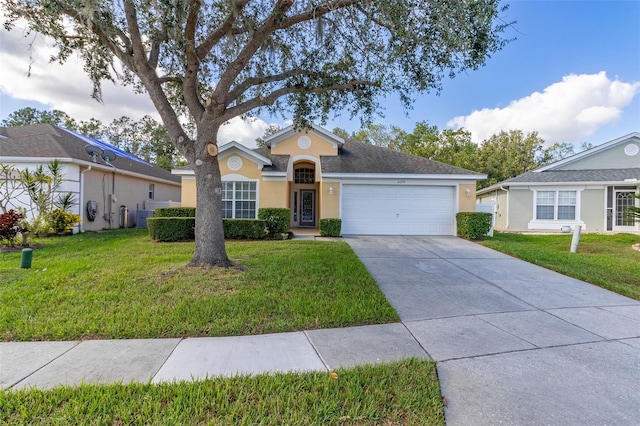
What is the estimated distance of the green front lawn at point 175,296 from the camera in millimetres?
3834

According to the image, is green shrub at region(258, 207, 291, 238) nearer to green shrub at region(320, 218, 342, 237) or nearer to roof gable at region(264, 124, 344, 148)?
green shrub at region(320, 218, 342, 237)

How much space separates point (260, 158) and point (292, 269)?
8036 mm

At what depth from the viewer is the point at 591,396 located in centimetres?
263

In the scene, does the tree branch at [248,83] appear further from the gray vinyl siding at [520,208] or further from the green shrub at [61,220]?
the gray vinyl siding at [520,208]

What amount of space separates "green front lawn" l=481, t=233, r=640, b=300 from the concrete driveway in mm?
480

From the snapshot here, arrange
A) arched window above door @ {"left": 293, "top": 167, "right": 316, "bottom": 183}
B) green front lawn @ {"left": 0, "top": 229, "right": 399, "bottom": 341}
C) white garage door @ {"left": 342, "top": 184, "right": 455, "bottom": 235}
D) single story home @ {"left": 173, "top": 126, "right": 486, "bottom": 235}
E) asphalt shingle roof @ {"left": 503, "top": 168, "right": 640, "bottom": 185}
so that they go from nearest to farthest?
1. green front lawn @ {"left": 0, "top": 229, "right": 399, "bottom": 341}
2. single story home @ {"left": 173, "top": 126, "right": 486, "bottom": 235}
3. white garage door @ {"left": 342, "top": 184, "right": 455, "bottom": 235}
4. asphalt shingle roof @ {"left": 503, "top": 168, "right": 640, "bottom": 185}
5. arched window above door @ {"left": 293, "top": 167, "right": 316, "bottom": 183}

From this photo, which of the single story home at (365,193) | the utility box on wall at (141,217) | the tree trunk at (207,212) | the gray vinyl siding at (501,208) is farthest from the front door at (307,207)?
the gray vinyl siding at (501,208)

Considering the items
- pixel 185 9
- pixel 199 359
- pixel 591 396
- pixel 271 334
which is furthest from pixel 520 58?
pixel 199 359

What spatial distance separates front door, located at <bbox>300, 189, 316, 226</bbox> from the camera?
679 inches

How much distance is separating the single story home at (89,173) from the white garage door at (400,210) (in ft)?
37.4

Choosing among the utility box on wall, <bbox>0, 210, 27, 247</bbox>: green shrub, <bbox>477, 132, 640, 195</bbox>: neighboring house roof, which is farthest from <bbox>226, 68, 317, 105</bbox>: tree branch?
<bbox>477, 132, 640, 195</bbox>: neighboring house roof

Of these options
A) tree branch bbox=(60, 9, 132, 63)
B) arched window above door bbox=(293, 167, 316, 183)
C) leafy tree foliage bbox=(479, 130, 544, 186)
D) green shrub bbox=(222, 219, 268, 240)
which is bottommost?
green shrub bbox=(222, 219, 268, 240)

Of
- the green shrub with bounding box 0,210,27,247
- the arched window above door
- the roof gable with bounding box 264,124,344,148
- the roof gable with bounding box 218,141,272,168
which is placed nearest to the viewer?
the green shrub with bounding box 0,210,27,247

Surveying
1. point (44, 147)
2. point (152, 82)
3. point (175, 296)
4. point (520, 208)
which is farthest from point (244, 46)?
point (520, 208)
